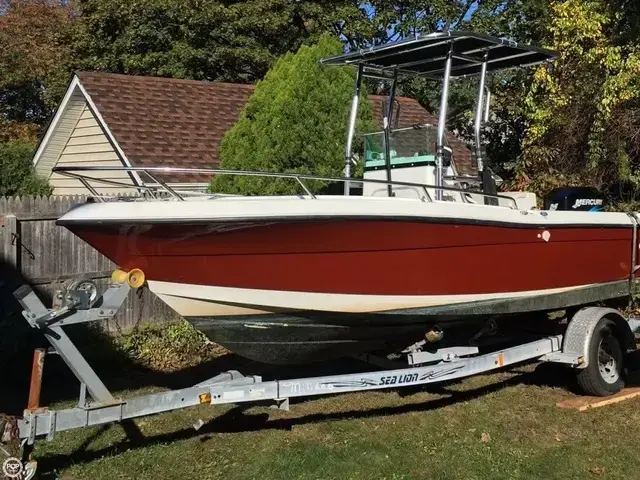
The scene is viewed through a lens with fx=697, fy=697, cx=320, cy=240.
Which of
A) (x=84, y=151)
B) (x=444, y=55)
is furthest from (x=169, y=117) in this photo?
(x=444, y=55)

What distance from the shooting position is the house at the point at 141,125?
35.0 feet

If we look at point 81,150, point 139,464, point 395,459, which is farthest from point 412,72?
point 81,150

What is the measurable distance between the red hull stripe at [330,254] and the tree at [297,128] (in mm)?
3195

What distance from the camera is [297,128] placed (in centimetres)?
803

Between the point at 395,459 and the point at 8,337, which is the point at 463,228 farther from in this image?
the point at 8,337

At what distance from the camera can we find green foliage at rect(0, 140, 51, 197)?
1286 cm

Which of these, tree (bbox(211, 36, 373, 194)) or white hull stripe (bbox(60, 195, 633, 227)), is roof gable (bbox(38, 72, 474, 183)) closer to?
tree (bbox(211, 36, 373, 194))

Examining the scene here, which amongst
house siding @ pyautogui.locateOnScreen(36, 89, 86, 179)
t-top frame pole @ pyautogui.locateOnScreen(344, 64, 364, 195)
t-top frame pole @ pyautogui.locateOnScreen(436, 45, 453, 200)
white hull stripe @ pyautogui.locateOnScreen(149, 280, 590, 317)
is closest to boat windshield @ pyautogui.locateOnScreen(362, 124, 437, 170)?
t-top frame pole @ pyautogui.locateOnScreen(344, 64, 364, 195)

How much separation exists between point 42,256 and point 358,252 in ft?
13.7

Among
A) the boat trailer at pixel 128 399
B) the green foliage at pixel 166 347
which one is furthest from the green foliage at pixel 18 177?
the boat trailer at pixel 128 399

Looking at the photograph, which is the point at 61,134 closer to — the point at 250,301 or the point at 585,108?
the point at 585,108

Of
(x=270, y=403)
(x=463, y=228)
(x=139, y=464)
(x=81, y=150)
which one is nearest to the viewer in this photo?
(x=139, y=464)

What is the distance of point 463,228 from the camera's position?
488 cm

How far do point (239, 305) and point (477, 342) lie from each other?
2373mm
